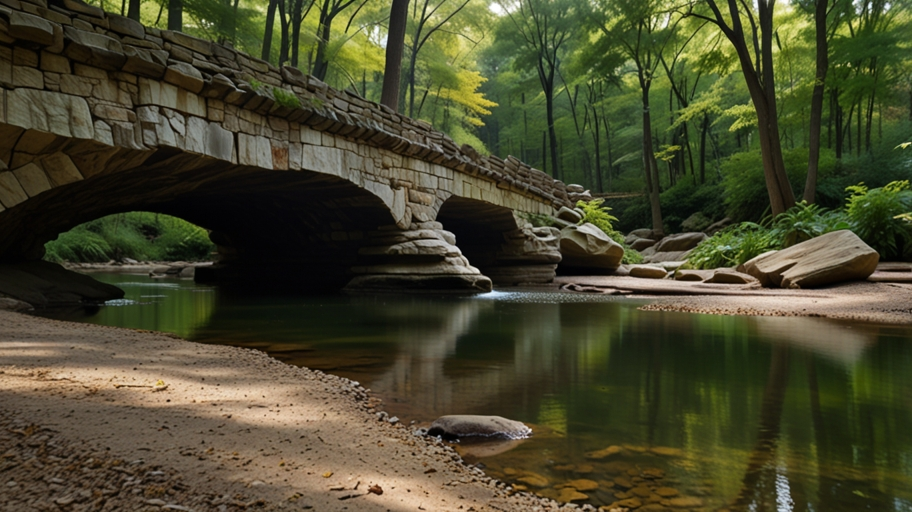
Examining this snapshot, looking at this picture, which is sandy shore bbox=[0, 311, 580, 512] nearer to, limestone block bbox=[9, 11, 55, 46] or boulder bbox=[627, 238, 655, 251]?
limestone block bbox=[9, 11, 55, 46]

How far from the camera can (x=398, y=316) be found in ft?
23.6

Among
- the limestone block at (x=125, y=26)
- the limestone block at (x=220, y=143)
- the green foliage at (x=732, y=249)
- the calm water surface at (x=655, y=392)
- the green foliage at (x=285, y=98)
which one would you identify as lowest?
the calm water surface at (x=655, y=392)

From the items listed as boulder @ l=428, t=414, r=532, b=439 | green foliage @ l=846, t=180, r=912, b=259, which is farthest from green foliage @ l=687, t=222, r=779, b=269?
boulder @ l=428, t=414, r=532, b=439

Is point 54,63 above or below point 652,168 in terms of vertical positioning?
below

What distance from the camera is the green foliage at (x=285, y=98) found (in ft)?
25.1

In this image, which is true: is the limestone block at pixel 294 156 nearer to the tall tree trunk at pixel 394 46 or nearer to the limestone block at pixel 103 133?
the limestone block at pixel 103 133

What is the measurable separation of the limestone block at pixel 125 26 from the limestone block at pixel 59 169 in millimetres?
1440

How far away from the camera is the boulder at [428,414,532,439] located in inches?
94.0

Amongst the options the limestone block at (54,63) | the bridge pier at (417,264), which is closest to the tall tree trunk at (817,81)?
the bridge pier at (417,264)

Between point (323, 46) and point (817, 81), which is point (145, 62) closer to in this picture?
point (323, 46)

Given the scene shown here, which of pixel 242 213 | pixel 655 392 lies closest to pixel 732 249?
pixel 242 213

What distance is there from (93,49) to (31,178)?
4.58 feet

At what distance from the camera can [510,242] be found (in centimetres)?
1497

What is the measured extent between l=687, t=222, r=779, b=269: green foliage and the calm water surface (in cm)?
734
